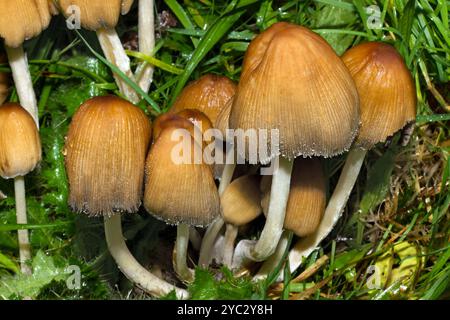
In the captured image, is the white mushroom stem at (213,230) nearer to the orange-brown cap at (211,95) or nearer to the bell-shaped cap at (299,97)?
the orange-brown cap at (211,95)

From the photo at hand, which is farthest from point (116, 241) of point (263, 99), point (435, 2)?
point (435, 2)

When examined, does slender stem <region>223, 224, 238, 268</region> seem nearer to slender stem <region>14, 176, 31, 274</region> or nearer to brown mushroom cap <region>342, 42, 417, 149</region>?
brown mushroom cap <region>342, 42, 417, 149</region>

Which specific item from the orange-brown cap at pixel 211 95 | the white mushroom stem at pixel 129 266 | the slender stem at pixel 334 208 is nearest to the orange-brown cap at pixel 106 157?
the white mushroom stem at pixel 129 266

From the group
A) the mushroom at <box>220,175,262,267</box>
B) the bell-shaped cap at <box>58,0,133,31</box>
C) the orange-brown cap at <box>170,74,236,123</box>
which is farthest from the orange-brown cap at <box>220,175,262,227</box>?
the bell-shaped cap at <box>58,0,133,31</box>

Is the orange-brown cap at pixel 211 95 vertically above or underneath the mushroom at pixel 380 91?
underneath
